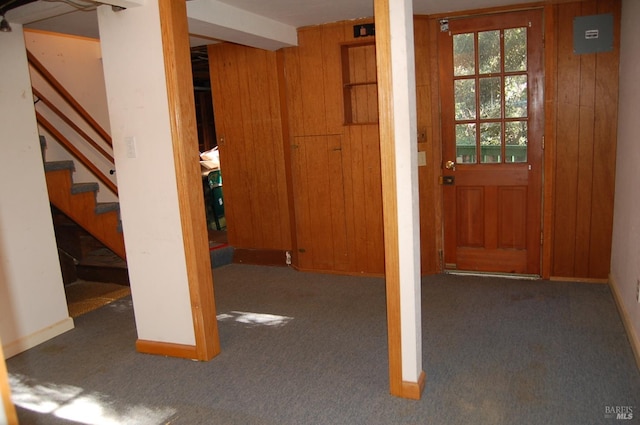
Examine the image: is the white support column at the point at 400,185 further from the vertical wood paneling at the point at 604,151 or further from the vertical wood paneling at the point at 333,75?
the vertical wood paneling at the point at 604,151

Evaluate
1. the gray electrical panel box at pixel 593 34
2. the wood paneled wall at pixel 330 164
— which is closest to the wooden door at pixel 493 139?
the gray electrical panel box at pixel 593 34

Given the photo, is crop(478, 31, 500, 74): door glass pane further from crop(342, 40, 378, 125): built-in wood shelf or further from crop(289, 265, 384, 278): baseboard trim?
crop(289, 265, 384, 278): baseboard trim

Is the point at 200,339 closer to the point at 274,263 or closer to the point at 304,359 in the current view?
the point at 304,359

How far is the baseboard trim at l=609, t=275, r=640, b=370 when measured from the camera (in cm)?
284

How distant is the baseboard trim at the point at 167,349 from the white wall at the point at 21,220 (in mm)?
857

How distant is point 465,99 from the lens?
169 inches

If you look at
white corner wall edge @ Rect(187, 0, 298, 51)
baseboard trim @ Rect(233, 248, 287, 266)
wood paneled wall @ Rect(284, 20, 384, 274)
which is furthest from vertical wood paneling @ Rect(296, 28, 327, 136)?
baseboard trim @ Rect(233, 248, 287, 266)

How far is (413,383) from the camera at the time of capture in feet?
8.48

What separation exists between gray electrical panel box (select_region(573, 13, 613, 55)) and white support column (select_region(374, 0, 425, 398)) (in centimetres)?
217

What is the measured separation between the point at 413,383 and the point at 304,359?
77 centimetres

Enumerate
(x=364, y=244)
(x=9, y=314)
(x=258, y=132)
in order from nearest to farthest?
(x=9, y=314) → (x=364, y=244) → (x=258, y=132)

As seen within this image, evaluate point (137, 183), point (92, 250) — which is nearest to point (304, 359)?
point (137, 183)

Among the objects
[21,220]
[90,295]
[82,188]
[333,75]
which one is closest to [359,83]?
[333,75]

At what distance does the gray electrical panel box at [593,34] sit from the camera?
12.4 ft
